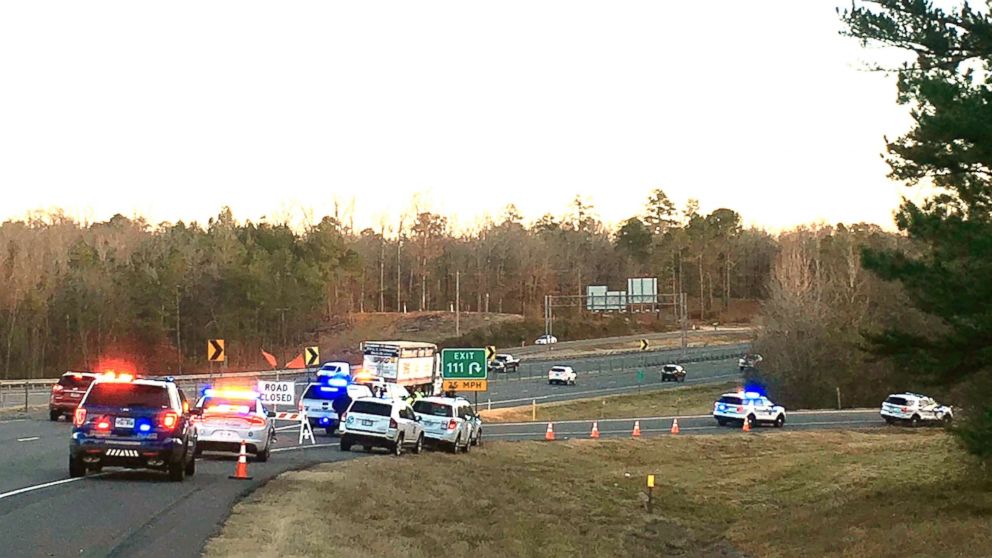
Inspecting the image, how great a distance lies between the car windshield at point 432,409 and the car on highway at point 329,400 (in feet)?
13.3

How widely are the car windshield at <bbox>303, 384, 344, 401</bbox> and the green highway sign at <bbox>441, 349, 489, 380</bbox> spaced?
6462mm

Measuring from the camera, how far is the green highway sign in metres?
48.3

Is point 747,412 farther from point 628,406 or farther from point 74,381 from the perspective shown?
point 74,381

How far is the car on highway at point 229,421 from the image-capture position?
28.5 meters

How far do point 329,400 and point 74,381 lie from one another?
9.04 m

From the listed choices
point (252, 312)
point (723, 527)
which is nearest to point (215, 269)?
point (252, 312)

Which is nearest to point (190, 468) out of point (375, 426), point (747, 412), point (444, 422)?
point (375, 426)

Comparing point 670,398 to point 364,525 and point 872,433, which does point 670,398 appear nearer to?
point 872,433

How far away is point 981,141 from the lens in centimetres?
2178

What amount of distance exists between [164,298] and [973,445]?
9436cm

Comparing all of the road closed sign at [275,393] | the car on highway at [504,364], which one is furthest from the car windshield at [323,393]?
the car on highway at [504,364]

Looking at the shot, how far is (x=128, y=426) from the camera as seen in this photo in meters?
21.0

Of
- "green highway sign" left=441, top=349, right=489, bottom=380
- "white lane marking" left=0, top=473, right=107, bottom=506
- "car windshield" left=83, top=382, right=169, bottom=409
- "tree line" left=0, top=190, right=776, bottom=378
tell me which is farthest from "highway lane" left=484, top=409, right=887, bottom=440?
"tree line" left=0, top=190, right=776, bottom=378

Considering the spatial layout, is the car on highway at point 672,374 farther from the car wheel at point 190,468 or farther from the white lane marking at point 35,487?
the white lane marking at point 35,487
